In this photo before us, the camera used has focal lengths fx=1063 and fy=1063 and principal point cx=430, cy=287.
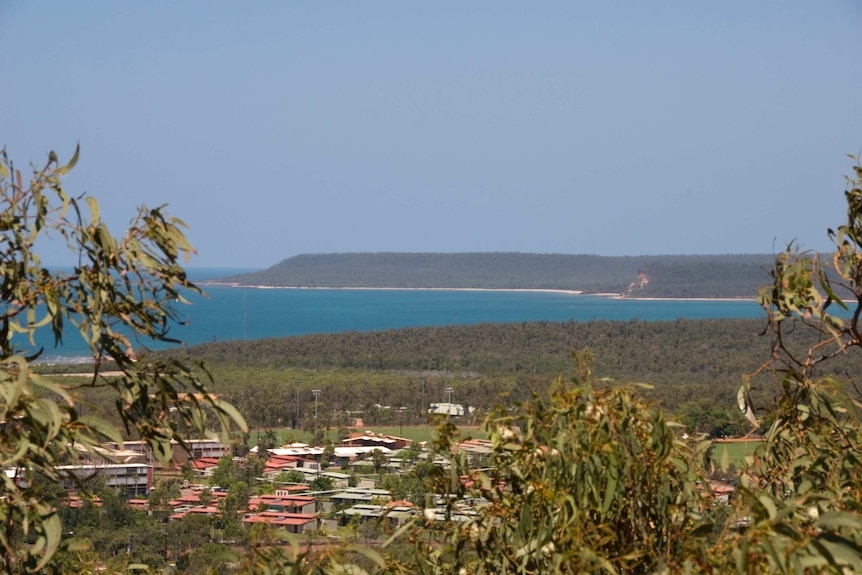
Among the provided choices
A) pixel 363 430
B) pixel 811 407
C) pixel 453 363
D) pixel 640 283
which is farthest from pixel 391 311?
pixel 811 407

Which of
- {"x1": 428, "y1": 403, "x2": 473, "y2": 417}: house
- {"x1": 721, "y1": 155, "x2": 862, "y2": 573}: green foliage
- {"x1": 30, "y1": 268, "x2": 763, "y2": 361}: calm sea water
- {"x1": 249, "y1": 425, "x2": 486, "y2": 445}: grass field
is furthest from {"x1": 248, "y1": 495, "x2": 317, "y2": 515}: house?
{"x1": 30, "y1": 268, "x2": 763, "y2": 361}: calm sea water

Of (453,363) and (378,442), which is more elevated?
(378,442)

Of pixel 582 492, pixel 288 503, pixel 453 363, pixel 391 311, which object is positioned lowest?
pixel 391 311

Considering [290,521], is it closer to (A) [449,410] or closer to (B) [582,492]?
(A) [449,410]

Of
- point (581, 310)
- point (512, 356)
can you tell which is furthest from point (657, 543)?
point (581, 310)

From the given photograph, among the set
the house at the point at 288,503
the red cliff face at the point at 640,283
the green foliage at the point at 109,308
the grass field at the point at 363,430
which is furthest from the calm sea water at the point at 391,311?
the green foliage at the point at 109,308

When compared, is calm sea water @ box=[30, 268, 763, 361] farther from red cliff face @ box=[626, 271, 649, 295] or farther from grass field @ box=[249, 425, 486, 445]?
grass field @ box=[249, 425, 486, 445]

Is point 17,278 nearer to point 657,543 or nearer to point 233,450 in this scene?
point 657,543

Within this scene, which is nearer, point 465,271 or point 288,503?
point 288,503

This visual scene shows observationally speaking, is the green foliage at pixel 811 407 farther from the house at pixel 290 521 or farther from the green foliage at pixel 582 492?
the house at pixel 290 521
